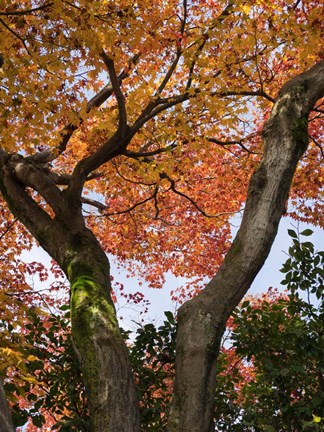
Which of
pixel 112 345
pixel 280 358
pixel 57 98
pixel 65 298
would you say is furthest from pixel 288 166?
pixel 65 298

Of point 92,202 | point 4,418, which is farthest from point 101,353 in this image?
point 92,202

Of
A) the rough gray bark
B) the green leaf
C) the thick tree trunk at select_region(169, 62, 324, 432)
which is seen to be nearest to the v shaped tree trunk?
the thick tree trunk at select_region(169, 62, 324, 432)

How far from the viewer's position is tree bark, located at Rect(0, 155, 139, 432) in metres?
3.76

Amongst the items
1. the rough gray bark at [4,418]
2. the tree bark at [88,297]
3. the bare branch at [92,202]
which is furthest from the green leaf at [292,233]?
the bare branch at [92,202]

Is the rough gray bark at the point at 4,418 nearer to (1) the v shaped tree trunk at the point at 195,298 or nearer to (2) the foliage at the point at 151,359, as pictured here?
(1) the v shaped tree trunk at the point at 195,298

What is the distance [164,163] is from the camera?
26.5 ft

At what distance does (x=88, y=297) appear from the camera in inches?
180

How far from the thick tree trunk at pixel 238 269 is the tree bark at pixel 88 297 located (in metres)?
0.50

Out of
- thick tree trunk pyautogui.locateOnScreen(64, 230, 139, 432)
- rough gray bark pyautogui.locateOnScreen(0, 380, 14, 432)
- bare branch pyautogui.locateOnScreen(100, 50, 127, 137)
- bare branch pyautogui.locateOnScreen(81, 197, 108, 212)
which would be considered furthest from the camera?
bare branch pyautogui.locateOnScreen(81, 197, 108, 212)

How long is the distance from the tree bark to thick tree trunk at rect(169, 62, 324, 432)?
50cm

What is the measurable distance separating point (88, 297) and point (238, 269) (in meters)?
1.60

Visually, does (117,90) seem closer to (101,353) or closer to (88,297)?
(88,297)

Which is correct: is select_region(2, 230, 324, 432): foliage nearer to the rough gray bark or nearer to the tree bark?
the tree bark

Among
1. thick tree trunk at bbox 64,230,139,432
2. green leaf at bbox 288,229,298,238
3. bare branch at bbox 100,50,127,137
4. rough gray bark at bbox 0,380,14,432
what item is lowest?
rough gray bark at bbox 0,380,14,432
